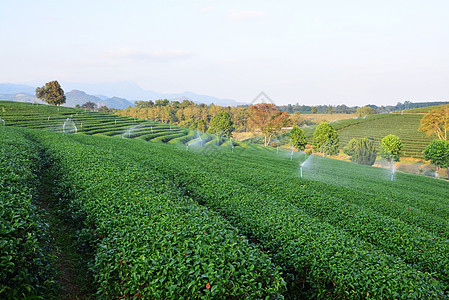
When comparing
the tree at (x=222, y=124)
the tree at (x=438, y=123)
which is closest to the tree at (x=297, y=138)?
the tree at (x=222, y=124)

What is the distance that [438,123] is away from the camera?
2219 inches

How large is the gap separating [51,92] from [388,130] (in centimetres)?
8485

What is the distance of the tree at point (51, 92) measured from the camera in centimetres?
6594

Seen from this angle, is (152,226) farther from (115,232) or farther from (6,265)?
(6,265)

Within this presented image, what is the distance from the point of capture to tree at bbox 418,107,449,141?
5491 centimetres

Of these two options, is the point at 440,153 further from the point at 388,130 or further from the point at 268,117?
the point at 388,130

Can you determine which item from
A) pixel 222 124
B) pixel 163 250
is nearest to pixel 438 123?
pixel 222 124

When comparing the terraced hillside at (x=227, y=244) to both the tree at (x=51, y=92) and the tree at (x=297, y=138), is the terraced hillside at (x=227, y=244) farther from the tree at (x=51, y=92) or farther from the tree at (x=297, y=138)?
the tree at (x=51, y=92)

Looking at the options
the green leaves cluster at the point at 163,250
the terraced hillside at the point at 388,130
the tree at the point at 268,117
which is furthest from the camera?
the terraced hillside at the point at 388,130

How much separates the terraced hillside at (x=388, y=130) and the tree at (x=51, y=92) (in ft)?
205

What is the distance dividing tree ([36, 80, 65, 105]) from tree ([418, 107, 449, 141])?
83617mm

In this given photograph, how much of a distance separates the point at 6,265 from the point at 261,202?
6.21 m

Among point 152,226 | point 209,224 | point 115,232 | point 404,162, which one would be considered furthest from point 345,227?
point 404,162

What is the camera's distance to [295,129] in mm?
50406
